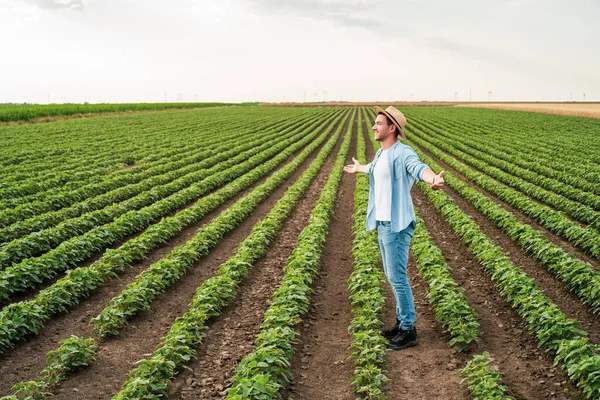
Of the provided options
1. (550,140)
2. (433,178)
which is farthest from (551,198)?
(550,140)

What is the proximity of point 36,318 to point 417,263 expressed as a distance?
734 centimetres

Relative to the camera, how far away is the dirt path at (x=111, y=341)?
6074 millimetres

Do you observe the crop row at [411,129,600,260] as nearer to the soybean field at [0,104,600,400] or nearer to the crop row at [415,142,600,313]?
the soybean field at [0,104,600,400]

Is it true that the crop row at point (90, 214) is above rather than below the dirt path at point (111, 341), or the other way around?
above

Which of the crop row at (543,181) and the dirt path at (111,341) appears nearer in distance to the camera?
the dirt path at (111,341)

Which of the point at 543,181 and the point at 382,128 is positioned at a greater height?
the point at 382,128

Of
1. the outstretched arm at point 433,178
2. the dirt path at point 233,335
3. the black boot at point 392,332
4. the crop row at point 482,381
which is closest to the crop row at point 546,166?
the dirt path at point 233,335

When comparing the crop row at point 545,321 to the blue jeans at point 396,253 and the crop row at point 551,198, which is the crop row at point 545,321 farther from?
the crop row at point 551,198

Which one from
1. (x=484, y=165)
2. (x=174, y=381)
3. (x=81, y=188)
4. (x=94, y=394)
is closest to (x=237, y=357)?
(x=174, y=381)

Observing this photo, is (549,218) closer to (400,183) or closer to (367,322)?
(367,322)

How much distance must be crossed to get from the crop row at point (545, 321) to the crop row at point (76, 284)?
24.5ft

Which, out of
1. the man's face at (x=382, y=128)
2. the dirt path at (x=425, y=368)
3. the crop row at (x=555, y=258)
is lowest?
the dirt path at (x=425, y=368)

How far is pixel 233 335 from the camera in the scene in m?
7.09

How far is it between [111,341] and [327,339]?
331 cm
